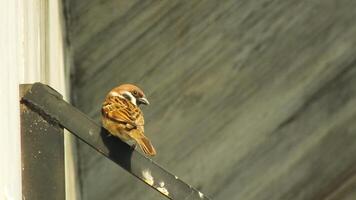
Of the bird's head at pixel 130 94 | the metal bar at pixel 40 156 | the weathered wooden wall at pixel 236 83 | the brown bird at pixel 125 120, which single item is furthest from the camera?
the weathered wooden wall at pixel 236 83

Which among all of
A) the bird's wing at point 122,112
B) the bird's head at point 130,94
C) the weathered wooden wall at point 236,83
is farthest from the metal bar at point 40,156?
the weathered wooden wall at point 236,83

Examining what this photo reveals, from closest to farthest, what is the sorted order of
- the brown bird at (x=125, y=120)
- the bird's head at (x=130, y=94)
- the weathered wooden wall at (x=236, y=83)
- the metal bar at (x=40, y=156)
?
the metal bar at (x=40, y=156), the brown bird at (x=125, y=120), the bird's head at (x=130, y=94), the weathered wooden wall at (x=236, y=83)

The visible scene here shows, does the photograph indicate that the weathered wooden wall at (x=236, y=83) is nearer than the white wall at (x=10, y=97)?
No

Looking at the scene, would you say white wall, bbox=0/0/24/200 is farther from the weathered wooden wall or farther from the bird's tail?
the weathered wooden wall

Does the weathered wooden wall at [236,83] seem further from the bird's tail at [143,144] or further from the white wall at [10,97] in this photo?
the white wall at [10,97]

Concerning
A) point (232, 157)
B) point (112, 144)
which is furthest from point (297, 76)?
point (112, 144)

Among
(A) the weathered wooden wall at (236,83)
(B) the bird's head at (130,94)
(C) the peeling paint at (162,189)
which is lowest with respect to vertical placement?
(C) the peeling paint at (162,189)

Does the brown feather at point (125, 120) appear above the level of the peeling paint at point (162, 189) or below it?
above

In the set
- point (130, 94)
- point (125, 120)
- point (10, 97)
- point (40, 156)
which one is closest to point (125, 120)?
point (125, 120)
